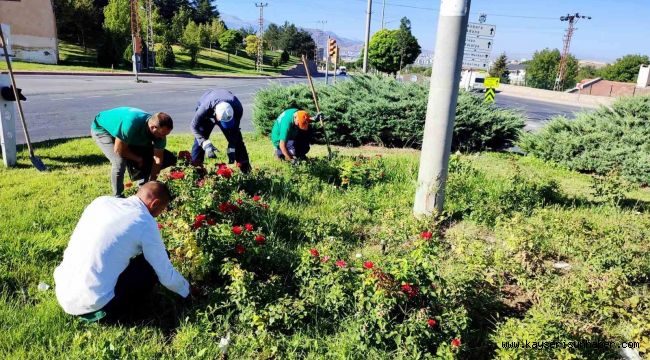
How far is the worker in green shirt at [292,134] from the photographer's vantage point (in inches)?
236

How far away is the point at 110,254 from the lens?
2.56 m

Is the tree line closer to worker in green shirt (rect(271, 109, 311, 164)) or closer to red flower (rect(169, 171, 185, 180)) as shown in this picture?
worker in green shirt (rect(271, 109, 311, 164))

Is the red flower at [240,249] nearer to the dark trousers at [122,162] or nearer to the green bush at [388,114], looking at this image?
the dark trousers at [122,162]

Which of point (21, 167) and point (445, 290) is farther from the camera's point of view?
point (21, 167)

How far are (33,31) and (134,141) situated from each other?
35.5 meters

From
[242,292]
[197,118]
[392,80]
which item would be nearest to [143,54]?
[392,80]

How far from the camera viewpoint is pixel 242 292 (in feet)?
9.37

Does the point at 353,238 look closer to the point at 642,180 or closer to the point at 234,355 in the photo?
the point at 234,355

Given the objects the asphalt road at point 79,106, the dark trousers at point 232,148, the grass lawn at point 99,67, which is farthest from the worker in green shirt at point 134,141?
the grass lawn at point 99,67

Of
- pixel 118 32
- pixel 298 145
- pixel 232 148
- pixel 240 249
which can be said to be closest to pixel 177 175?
pixel 240 249

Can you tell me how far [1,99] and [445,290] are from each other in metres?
6.37

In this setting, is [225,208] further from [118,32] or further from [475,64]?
[118,32]

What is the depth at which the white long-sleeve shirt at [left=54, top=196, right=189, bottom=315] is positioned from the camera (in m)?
2.52

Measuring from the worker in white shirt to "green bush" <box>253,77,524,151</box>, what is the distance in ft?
21.5
